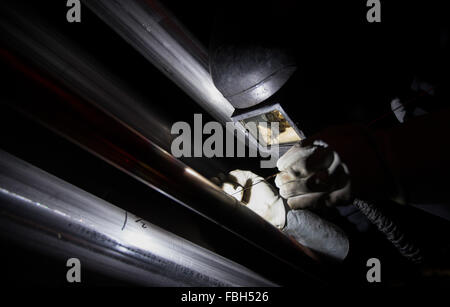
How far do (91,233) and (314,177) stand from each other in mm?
1658

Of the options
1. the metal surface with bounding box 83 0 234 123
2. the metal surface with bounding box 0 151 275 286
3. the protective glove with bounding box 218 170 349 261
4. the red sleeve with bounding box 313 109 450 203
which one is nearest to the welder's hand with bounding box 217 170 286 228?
the protective glove with bounding box 218 170 349 261

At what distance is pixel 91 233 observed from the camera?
1.69m

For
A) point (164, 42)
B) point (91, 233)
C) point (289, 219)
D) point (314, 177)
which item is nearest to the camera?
point (314, 177)

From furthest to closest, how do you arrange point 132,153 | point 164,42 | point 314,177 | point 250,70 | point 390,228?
1. point 390,228
2. point 164,42
3. point 250,70
4. point 314,177
5. point 132,153

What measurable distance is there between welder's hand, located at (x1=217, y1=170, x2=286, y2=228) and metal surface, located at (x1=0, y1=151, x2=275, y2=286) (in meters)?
0.74

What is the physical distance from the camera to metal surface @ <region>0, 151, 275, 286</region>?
1490 millimetres

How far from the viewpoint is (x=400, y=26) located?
2484 mm

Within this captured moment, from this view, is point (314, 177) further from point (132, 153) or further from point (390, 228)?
point (390, 228)

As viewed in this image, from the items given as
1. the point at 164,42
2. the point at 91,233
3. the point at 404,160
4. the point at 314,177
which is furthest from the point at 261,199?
the point at 164,42

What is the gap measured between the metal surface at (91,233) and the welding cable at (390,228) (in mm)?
1743
